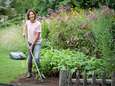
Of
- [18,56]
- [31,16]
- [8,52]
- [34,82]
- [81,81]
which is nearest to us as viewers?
[81,81]

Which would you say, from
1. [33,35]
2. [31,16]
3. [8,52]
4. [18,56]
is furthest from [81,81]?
[8,52]

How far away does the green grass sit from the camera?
13117 mm

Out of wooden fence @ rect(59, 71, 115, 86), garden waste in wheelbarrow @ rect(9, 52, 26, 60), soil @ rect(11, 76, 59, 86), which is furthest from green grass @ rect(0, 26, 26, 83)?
wooden fence @ rect(59, 71, 115, 86)

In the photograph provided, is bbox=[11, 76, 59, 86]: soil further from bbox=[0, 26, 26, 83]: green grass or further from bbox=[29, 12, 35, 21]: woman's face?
bbox=[29, 12, 35, 21]: woman's face

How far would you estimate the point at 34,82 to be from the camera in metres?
12.1

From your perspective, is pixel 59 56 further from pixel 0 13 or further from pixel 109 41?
pixel 0 13

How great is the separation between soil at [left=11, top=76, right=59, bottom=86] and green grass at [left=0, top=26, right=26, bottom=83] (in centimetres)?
31

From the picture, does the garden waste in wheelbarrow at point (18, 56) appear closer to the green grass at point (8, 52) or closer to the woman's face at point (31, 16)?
the green grass at point (8, 52)

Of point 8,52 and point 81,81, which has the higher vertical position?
point 81,81

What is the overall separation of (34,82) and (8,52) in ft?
18.8

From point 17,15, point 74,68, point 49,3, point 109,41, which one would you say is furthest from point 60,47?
point 17,15

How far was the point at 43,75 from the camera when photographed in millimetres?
12594

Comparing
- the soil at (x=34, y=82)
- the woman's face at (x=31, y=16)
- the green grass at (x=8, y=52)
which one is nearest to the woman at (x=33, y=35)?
the woman's face at (x=31, y=16)

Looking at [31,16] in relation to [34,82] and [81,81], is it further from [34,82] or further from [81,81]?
[81,81]
